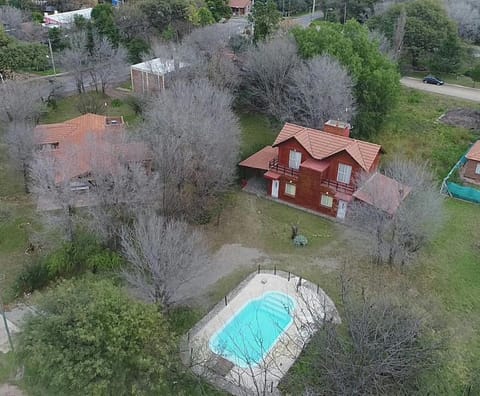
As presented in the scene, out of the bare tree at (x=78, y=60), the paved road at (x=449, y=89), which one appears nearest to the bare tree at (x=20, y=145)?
the bare tree at (x=78, y=60)

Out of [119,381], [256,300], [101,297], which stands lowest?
[256,300]

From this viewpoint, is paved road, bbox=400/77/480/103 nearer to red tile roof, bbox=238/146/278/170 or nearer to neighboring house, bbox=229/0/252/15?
red tile roof, bbox=238/146/278/170

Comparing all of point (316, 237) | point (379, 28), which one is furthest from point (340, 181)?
point (379, 28)

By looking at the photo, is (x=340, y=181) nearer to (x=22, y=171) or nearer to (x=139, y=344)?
(x=139, y=344)

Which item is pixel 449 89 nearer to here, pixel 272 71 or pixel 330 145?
pixel 272 71

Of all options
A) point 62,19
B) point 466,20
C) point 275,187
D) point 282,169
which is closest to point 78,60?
point 62,19

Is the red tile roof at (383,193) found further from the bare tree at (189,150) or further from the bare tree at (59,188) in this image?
the bare tree at (59,188)
